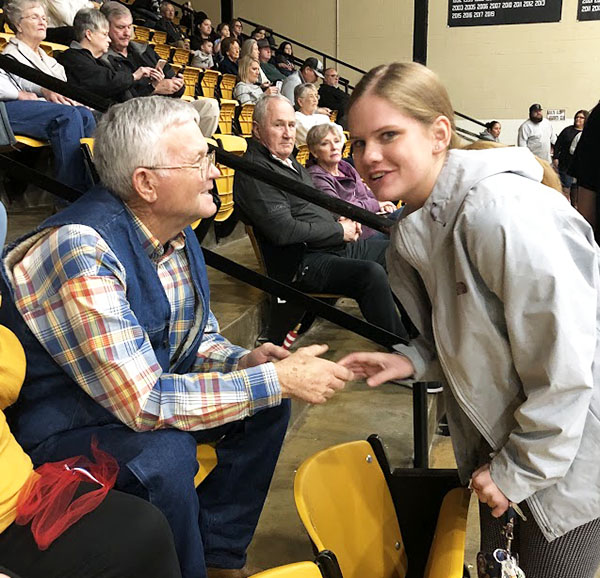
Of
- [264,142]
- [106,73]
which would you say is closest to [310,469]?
[264,142]

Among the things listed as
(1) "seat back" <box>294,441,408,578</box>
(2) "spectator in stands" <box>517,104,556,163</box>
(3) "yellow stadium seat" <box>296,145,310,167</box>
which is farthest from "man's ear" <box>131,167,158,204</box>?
(2) "spectator in stands" <box>517,104,556,163</box>

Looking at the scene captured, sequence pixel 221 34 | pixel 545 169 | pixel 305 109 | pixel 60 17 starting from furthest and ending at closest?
1. pixel 221 34
2. pixel 305 109
3. pixel 60 17
4. pixel 545 169

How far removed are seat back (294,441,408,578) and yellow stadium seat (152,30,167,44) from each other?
7262 millimetres

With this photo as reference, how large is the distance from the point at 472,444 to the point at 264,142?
6.53 ft

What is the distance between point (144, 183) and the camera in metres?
1.32

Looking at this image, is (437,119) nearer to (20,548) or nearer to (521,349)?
(521,349)

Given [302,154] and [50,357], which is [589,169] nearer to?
[50,357]

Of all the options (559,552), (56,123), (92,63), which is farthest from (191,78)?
(559,552)

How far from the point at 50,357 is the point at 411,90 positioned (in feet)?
2.76

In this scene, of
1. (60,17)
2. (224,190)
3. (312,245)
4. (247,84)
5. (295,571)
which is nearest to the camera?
(295,571)

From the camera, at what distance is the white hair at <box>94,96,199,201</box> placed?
51.3 inches

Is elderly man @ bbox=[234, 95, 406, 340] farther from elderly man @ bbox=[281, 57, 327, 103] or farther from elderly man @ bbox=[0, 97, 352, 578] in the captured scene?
elderly man @ bbox=[281, 57, 327, 103]

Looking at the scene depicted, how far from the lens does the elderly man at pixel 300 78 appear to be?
7.21m

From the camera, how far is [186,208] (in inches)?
53.9
